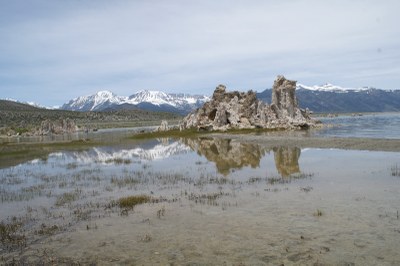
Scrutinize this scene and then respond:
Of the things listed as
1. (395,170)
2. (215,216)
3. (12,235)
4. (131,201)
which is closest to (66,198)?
(131,201)

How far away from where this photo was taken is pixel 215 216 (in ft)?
58.4

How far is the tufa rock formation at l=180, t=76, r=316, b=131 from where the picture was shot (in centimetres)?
9900

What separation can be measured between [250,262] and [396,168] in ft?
65.7

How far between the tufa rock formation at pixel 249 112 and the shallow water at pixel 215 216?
65876mm

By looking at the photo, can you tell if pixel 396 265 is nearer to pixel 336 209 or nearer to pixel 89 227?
pixel 336 209

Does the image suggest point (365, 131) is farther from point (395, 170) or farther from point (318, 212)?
point (318, 212)

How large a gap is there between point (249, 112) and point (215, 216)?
89.6 metres

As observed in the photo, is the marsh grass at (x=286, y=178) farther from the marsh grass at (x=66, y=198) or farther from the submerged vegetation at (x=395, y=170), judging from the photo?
the marsh grass at (x=66, y=198)

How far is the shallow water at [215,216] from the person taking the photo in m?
13.0

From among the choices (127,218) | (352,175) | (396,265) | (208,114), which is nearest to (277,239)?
(396,265)

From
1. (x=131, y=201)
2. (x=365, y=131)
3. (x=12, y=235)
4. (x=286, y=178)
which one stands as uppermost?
(x=365, y=131)

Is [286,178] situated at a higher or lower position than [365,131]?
lower

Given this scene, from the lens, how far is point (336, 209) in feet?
58.3

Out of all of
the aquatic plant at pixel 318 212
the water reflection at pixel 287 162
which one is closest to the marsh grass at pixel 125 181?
the water reflection at pixel 287 162
